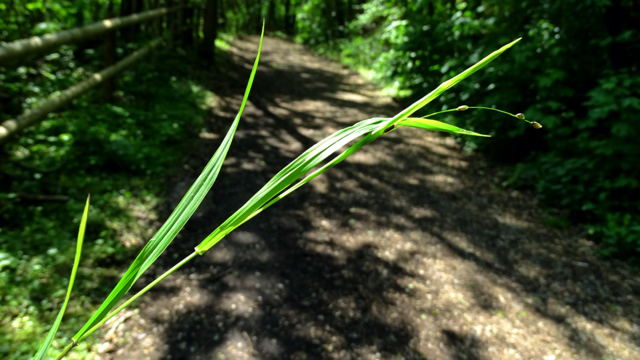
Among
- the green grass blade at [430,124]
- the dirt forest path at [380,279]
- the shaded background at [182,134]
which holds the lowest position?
the dirt forest path at [380,279]

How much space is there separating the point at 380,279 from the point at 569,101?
10.2 ft

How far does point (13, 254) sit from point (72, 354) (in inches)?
30.2

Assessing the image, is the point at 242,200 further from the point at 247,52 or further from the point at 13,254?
the point at 247,52

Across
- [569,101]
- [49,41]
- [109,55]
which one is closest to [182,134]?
[109,55]

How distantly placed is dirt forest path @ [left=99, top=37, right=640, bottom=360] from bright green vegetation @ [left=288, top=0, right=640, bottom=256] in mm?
302

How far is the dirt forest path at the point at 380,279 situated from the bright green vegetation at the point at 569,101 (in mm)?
302

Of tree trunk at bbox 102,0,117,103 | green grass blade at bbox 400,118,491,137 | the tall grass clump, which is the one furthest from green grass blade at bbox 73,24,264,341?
tree trunk at bbox 102,0,117,103

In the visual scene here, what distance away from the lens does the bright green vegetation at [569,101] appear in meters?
3.33

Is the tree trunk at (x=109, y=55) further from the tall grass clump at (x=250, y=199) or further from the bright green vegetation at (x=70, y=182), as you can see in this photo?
the tall grass clump at (x=250, y=199)

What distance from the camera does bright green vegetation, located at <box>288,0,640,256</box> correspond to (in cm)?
333

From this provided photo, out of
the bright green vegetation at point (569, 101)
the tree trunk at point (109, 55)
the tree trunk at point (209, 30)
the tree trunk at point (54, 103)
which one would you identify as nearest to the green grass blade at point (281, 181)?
the tree trunk at point (54, 103)

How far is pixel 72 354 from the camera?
1.84 meters

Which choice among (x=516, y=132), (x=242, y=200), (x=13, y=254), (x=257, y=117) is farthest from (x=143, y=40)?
(x=516, y=132)

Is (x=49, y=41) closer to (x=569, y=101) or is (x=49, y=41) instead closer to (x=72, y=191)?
(x=72, y=191)
